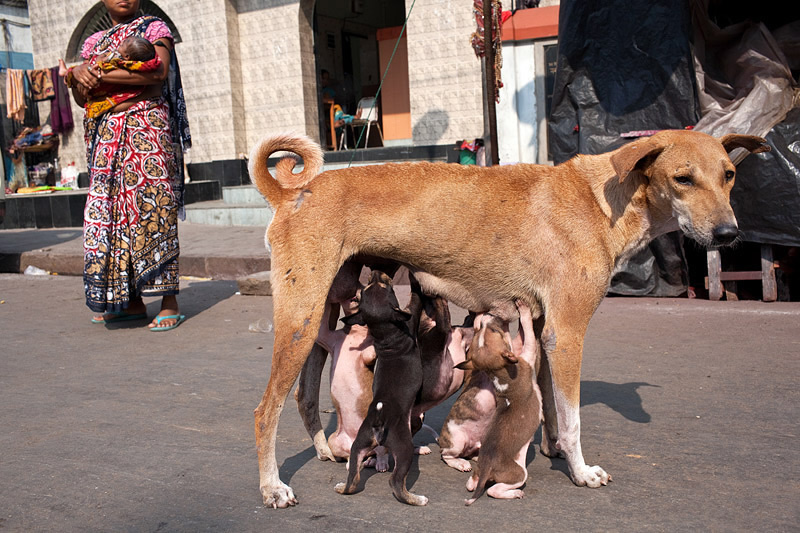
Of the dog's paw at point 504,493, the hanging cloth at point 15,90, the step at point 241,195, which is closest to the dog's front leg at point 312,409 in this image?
the dog's paw at point 504,493

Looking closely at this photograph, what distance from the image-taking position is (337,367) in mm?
3430

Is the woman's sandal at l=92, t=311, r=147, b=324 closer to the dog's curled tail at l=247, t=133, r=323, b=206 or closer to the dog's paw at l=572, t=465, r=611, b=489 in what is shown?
the dog's curled tail at l=247, t=133, r=323, b=206

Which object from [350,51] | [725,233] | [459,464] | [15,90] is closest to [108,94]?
[459,464]

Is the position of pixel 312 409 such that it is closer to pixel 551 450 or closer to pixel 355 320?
pixel 355 320

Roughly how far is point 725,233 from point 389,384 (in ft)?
4.90

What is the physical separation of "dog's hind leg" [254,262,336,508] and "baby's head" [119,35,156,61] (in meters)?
3.58

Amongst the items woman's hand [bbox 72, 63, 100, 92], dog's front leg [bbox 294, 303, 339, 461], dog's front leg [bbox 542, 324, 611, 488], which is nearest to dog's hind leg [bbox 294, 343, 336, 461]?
dog's front leg [bbox 294, 303, 339, 461]

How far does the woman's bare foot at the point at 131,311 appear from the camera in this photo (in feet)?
21.7

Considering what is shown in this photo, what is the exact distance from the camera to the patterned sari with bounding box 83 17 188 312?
6.07m

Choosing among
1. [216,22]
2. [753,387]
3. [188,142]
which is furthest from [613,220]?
[216,22]

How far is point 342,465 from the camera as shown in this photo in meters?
3.42

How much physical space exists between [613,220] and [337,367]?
142 centimetres

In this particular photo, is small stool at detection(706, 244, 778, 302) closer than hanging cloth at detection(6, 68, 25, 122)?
Yes

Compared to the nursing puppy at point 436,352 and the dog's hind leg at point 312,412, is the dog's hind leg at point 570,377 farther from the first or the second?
the dog's hind leg at point 312,412
